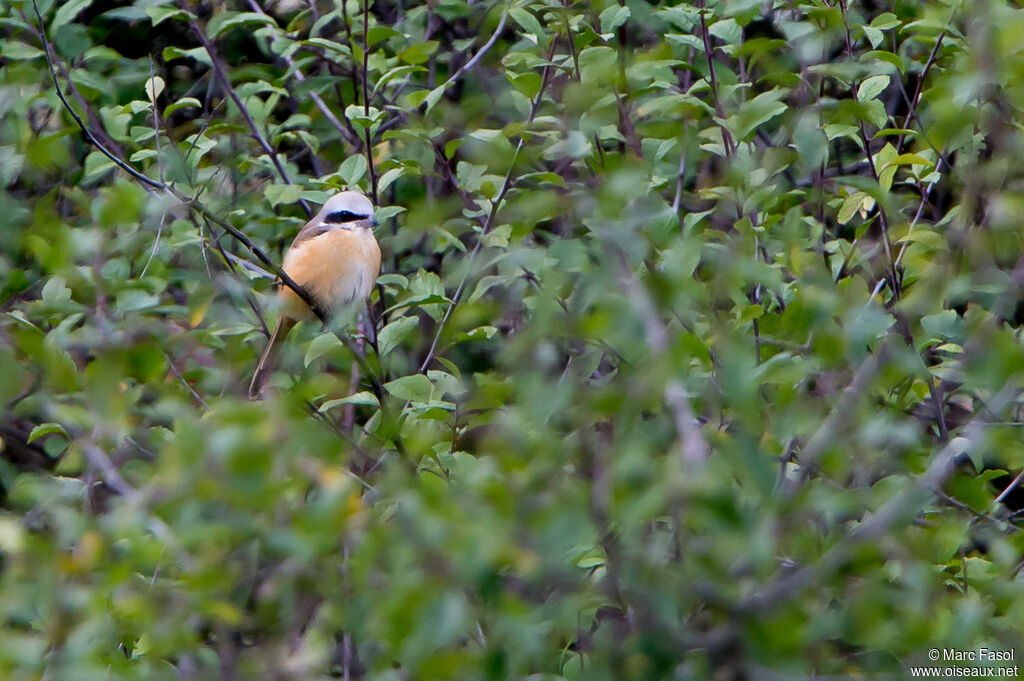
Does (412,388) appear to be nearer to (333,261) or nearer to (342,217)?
(342,217)

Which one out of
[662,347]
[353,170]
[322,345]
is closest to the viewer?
[662,347]

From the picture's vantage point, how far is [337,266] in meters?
4.38

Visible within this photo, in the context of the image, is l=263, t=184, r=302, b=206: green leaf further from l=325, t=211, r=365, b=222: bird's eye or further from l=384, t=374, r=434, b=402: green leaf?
l=384, t=374, r=434, b=402: green leaf

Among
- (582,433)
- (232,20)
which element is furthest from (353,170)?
(582,433)

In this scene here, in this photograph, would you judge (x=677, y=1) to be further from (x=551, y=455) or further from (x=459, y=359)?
(x=551, y=455)

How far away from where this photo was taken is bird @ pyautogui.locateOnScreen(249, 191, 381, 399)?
4133 millimetres

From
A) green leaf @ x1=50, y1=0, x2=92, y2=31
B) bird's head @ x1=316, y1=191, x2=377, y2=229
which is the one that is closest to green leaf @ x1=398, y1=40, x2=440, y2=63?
bird's head @ x1=316, y1=191, x2=377, y2=229

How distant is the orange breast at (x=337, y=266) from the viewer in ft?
14.0

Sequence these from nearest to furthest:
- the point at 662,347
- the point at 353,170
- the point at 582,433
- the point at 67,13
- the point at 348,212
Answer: the point at 662,347 → the point at 582,433 → the point at 353,170 → the point at 67,13 → the point at 348,212

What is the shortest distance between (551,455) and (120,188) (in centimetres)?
90

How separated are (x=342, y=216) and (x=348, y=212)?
3.4 inches

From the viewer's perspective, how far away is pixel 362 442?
132 inches

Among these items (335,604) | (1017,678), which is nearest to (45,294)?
(335,604)

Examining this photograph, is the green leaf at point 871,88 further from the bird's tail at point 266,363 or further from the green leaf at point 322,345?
the bird's tail at point 266,363
